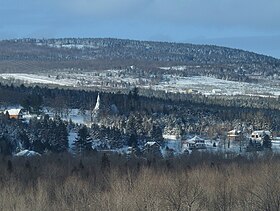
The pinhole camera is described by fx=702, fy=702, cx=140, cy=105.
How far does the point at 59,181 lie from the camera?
45625 mm

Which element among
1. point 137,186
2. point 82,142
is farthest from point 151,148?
point 137,186

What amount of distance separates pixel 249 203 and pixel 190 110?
79956mm

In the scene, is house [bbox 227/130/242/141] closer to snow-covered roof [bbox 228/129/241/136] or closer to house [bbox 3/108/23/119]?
snow-covered roof [bbox 228/129/241/136]

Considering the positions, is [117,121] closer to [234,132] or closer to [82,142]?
[234,132]

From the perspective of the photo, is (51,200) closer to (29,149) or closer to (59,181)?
(59,181)

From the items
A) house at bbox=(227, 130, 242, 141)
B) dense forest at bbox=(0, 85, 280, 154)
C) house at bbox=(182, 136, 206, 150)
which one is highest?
dense forest at bbox=(0, 85, 280, 154)

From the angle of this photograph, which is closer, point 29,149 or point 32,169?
point 32,169

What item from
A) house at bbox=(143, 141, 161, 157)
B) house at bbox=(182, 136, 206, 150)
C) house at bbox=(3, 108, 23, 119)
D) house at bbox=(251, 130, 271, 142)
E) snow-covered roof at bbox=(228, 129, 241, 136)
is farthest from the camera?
snow-covered roof at bbox=(228, 129, 241, 136)

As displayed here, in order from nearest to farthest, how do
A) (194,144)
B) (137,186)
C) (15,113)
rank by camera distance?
(137,186)
(194,144)
(15,113)

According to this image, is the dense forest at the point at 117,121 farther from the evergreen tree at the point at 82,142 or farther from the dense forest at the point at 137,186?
the dense forest at the point at 137,186

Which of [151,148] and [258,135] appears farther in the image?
[258,135]

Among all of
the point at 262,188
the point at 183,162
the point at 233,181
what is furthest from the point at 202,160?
the point at 262,188

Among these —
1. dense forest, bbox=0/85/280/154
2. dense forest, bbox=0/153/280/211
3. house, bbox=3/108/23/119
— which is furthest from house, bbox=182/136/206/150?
dense forest, bbox=0/153/280/211

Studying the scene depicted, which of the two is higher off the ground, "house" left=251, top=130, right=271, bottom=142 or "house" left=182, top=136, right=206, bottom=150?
"house" left=251, top=130, right=271, bottom=142
